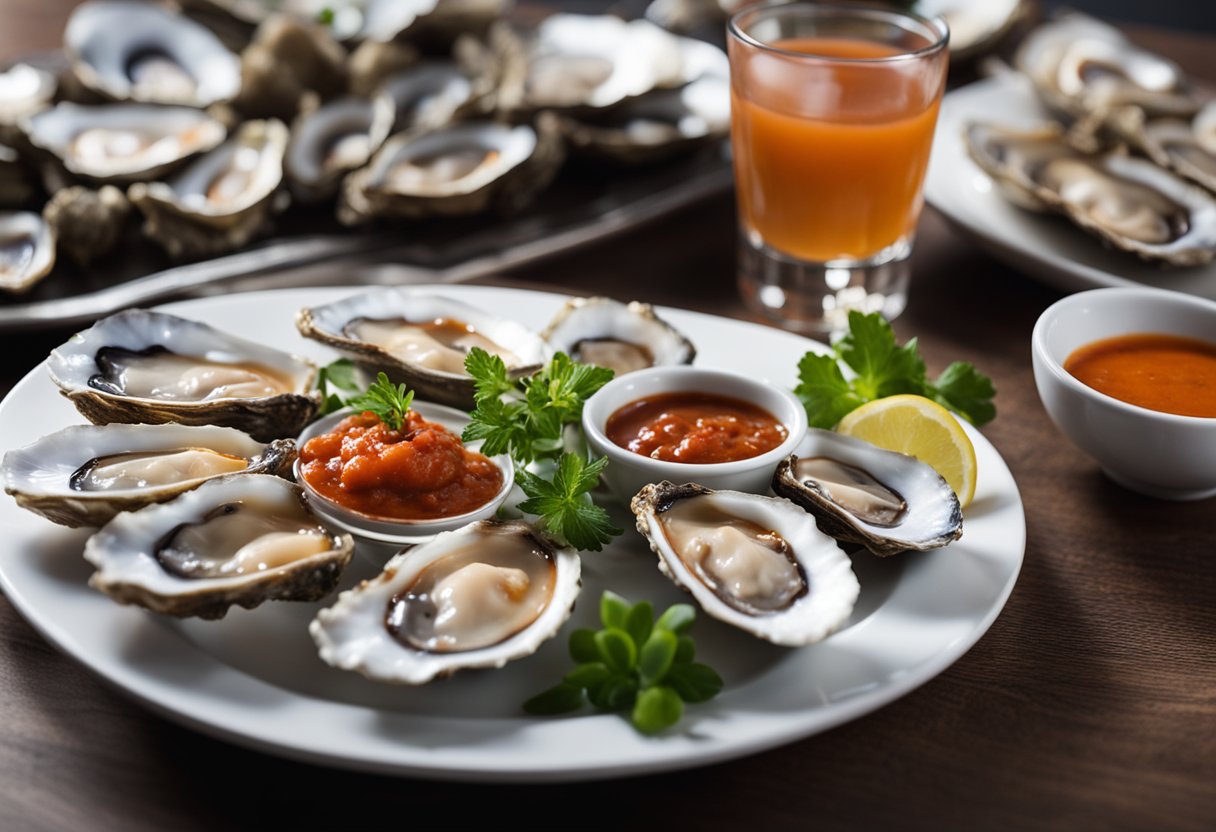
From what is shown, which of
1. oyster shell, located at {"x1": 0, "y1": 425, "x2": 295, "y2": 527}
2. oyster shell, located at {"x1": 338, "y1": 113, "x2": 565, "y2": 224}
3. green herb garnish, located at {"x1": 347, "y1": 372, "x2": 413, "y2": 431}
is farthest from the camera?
oyster shell, located at {"x1": 338, "y1": 113, "x2": 565, "y2": 224}

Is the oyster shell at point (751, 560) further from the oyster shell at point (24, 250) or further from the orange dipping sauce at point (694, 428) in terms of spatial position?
the oyster shell at point (24, 250)

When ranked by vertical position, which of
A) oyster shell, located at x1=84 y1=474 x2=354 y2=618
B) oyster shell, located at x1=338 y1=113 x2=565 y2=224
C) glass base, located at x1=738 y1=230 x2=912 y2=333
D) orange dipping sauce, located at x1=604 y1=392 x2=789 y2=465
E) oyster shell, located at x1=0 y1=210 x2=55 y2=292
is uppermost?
oyster shell, located at x1=84 y1=474 x2=354 y2=618

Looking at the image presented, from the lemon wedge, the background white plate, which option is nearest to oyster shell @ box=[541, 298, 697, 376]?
the lemon wedge

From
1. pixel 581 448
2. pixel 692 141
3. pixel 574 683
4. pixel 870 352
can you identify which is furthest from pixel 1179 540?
pixel 692 141

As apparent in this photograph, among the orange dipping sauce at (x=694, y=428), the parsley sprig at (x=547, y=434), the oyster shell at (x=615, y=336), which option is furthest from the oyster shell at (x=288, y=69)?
the orange dipping sauce at (x=694, y=428)

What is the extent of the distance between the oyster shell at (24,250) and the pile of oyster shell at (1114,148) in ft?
5.86

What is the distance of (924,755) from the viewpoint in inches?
49.2

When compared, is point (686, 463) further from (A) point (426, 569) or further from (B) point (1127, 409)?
(B) point (1127, 409)

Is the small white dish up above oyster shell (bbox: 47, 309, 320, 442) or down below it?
below

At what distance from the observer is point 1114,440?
5.36ft

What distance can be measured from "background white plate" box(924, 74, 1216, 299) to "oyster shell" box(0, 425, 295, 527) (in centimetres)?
140

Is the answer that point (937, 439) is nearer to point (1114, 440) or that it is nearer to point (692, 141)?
point (1114, 440)

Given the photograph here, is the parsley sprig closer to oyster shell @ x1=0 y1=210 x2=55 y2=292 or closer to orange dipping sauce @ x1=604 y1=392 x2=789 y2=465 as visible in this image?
orange dipping sauce @ x1=604 y1=392 x2=789 y2=465

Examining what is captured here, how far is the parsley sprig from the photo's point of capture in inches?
56.6
